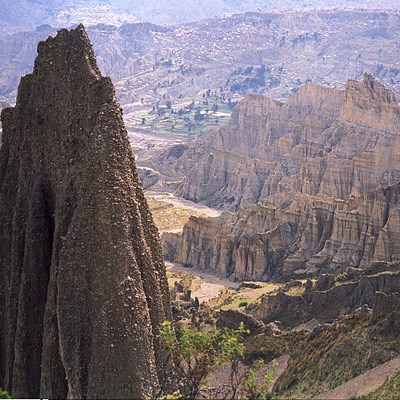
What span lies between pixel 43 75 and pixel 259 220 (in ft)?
161

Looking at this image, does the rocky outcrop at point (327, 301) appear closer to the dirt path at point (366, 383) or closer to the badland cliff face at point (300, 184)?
the dirt path at point (366, 383)

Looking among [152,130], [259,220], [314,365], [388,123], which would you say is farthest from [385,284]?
[152,130]

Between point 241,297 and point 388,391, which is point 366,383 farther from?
point 241,297

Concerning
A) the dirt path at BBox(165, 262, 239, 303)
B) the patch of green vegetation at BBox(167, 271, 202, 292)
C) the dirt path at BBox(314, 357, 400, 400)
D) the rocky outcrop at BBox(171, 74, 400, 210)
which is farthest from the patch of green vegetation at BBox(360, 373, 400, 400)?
the rocky outcrop at BBox(171, 74, 400, 210)

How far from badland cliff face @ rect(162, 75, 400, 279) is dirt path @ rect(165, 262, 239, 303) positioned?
3.32 feet

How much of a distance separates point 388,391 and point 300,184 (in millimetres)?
65056

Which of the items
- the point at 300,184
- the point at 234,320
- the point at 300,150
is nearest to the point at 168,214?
the point at 300,150

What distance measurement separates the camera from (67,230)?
21.2 meters

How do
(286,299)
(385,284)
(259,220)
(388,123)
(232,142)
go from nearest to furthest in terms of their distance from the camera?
(385,284)
(286,299)
(259,220)
(388,123)
(232,142)

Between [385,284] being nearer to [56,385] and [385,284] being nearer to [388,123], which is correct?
[56,385]

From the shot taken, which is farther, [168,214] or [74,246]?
[168,214]

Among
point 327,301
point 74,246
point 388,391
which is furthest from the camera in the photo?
point 327,301

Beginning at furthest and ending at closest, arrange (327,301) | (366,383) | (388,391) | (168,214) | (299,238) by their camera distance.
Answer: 1. (168,214)
2. (299,238)
3. (327,301)
4. (366,383)
5. (388,391)

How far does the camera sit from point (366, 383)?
26250 millimetres
